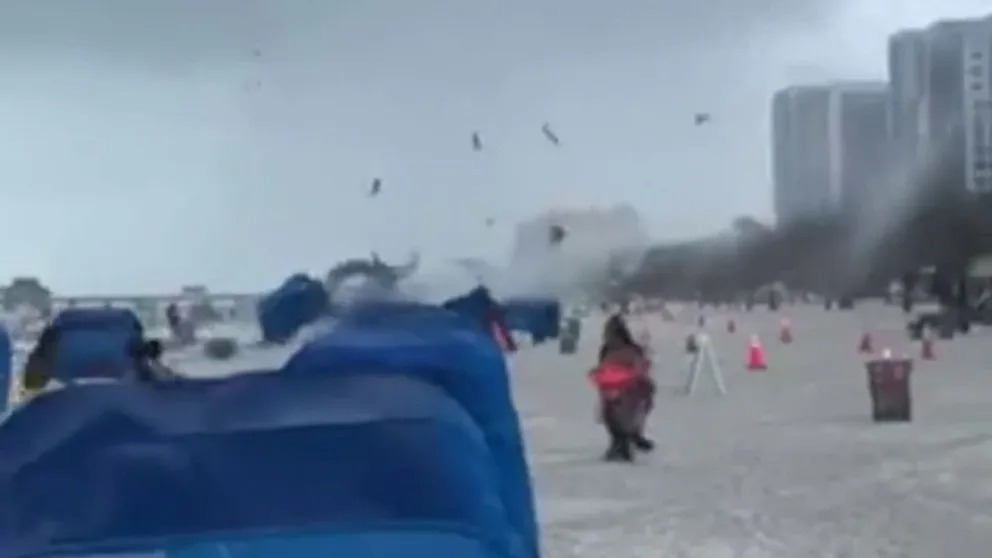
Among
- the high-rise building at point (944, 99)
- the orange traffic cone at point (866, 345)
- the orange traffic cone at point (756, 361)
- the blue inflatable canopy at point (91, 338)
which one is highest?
the high-rise building at point (944, 99)

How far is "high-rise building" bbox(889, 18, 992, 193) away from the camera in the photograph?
2106 centimetres

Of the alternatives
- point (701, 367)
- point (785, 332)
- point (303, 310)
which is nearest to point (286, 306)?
point (303, 310)

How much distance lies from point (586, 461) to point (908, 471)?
2379 mm

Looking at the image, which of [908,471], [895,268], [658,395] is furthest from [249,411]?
[895,268]

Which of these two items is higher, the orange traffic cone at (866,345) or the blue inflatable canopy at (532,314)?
the blue inflatable canopy at (532,314)

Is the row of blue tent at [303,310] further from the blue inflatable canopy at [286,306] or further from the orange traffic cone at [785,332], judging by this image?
the orange traffic cone at [785,332]

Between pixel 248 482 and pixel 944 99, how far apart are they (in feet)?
65.7

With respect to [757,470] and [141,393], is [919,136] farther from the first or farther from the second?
[141,393]

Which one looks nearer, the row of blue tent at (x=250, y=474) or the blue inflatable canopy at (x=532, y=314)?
the row of blue tent at (x=250, y=474)

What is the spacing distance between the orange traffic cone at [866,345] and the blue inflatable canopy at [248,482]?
89.1 ft

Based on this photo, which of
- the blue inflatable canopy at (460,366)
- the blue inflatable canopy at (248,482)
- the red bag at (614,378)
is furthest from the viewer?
the red bag at (614,378)

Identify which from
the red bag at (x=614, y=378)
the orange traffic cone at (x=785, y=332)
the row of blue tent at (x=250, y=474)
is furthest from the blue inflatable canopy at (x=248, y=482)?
the orange traffic cone at (x=785, y=332)

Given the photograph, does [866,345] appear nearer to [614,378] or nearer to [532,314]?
[532,314]

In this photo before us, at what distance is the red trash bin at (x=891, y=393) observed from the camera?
1609cm
